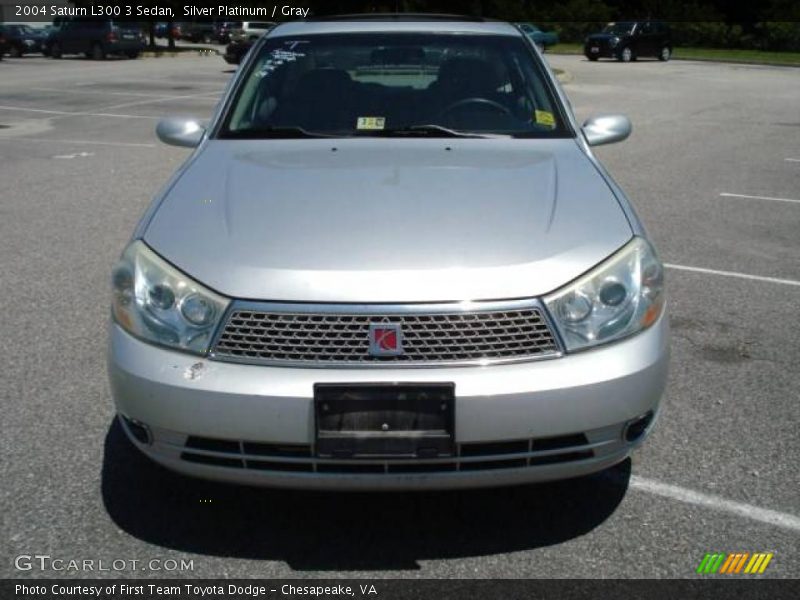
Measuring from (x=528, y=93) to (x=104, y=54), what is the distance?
36166 mm

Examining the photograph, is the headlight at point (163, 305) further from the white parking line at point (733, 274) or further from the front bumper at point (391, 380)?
the white parking line at point (733, 274)

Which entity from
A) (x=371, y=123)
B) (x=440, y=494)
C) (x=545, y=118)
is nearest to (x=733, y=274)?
(x=545, y=118)

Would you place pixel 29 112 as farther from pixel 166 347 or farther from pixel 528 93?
pixel 166 347

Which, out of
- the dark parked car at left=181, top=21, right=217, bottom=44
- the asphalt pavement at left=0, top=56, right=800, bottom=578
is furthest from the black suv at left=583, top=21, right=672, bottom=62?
the asphalt pavement at left=0, top=56, right=800, bottom=578

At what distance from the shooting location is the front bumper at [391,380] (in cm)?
276

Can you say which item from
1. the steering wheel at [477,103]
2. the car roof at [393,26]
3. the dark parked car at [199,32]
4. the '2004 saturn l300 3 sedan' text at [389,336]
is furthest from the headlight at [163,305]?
the dark parked car at [199,32]

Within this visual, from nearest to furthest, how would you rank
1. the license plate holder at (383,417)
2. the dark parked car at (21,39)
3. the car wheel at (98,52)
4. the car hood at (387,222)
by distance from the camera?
the license plate holder at (383,417)
the car hood at (387,222)
the car wheel at (98,52)
the dark parked car at (21,39)

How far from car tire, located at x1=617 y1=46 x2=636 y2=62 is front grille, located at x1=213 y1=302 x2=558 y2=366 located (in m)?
39.0

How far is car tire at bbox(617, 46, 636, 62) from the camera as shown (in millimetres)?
39625

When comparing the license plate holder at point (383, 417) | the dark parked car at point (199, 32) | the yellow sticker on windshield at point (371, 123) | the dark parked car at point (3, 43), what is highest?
the yellow sticker on windshield at point (371, 123)

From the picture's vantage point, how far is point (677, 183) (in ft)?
33.2

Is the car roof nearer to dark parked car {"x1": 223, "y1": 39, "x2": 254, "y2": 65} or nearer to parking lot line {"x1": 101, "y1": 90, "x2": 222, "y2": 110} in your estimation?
parking lot line {"x1": 101, "y1": 90, "x2": 222, "y2": 110}

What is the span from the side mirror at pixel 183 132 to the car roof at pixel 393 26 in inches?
27.1
